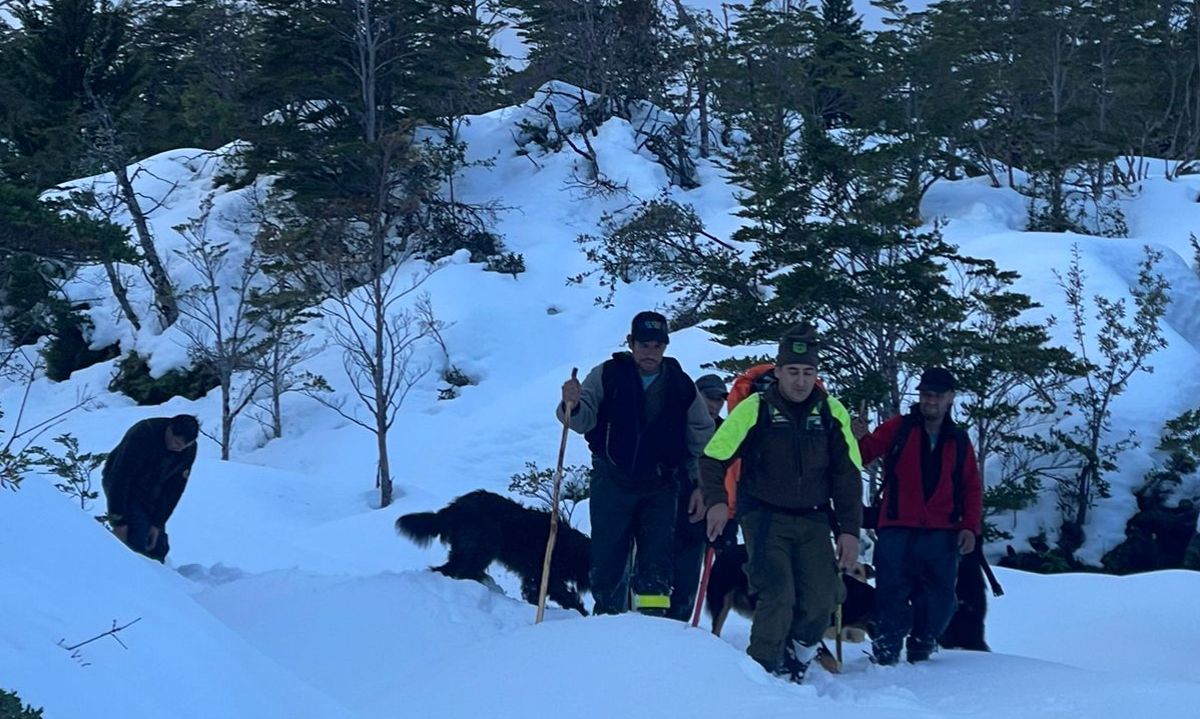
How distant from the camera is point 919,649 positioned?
558 cm

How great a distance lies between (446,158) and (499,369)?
6.77 meters

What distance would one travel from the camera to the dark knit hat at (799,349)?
4758 mm

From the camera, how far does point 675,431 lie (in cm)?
562

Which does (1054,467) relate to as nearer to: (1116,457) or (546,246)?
(1116,457)

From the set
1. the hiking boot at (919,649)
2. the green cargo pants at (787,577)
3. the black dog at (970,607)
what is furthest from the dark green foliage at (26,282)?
the black dog at (970,607)

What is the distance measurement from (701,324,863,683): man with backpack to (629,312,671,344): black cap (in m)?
0.80

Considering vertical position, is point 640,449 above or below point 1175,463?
above

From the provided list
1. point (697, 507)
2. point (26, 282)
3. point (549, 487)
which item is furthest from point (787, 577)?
point (549, 487)

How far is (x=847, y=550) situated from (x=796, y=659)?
55cm

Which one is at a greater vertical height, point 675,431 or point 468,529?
point 675,431

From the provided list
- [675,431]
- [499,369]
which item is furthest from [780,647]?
[499,369]

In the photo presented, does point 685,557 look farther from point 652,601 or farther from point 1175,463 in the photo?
point 1175,463

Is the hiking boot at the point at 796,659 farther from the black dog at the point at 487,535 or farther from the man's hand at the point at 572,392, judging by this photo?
the black dog at the point at 487,535

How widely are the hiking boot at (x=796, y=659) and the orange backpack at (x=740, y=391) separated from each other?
0.67m
